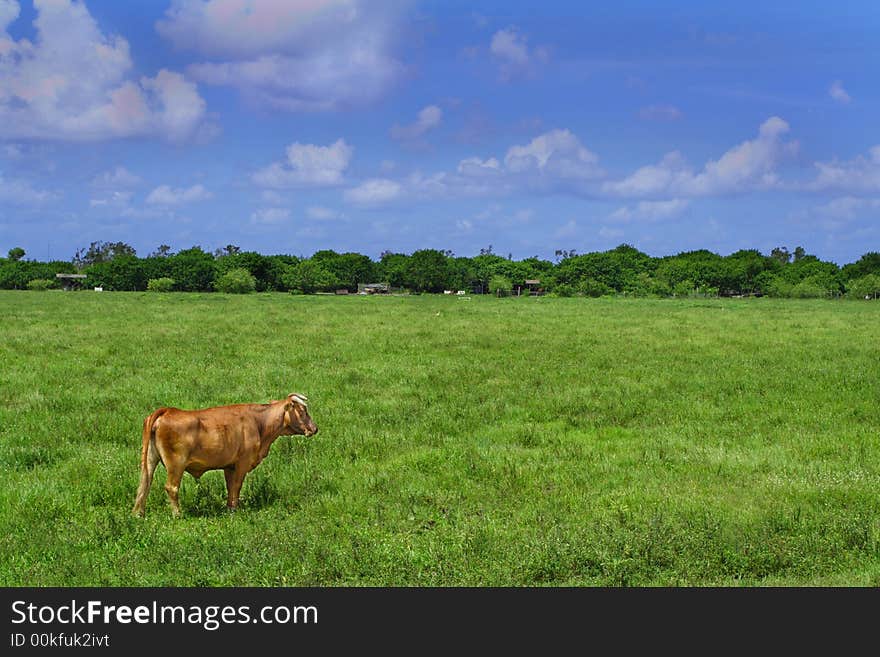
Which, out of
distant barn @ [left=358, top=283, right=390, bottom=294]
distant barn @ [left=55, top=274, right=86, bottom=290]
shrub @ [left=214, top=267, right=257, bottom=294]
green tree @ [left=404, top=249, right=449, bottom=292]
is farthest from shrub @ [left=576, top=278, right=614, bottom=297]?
distant barn @ [left=55, top=274, right=86, bottom=290]

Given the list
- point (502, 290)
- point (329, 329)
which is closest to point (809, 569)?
point (329, 329)

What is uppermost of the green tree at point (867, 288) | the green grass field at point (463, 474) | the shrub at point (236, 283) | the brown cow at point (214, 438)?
the green tree at point (867, 288)

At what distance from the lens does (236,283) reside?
137625 millimetres

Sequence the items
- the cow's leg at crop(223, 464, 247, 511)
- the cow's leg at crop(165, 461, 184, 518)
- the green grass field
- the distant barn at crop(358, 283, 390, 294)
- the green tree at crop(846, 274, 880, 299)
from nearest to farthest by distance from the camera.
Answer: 1. the green grass field
2. the cow's leg at crop(165, 461, 184, 518)
3. the cow's leg at crop(223, 464, 247, 511)
4. the green tree at crop(846, 274, 880, 299)
5. the distant barn at crop(358, 283, 390, 294)

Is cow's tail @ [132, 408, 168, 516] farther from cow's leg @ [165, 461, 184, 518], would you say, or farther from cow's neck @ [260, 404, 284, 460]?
cow's neck @ [260, 404, 284, 460]

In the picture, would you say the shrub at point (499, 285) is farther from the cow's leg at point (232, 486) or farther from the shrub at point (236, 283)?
the cow's leg at point (232, 486)

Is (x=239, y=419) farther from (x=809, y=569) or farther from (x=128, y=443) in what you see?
(x=809, y=569)

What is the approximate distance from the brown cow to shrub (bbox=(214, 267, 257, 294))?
13302 centimetres

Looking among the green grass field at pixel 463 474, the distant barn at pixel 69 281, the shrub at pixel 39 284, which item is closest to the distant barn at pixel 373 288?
the shrub at pixel 39 284

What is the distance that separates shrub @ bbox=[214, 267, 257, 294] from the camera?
13812cm

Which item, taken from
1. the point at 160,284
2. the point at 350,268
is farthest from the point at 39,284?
the point at 350,268

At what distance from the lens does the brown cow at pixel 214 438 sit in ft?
26.9

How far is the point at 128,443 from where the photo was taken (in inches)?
513

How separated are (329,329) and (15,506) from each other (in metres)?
25.1
